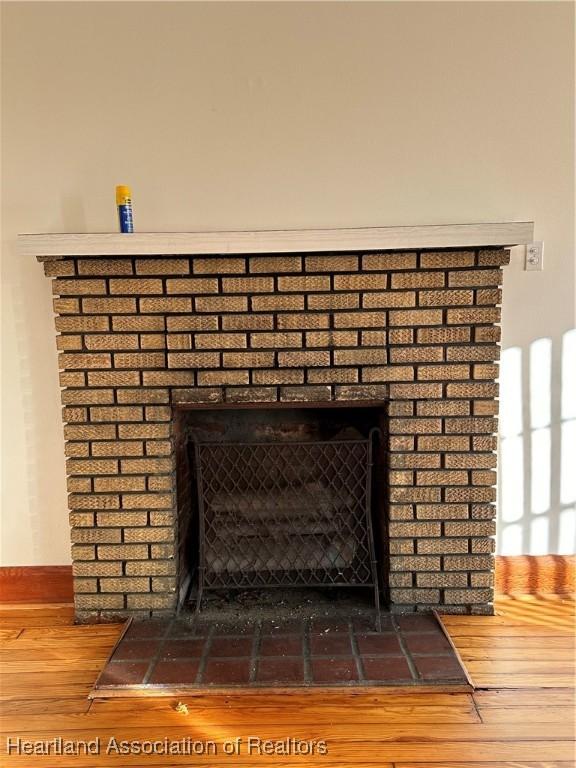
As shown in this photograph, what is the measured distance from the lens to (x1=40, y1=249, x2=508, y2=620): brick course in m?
2.13

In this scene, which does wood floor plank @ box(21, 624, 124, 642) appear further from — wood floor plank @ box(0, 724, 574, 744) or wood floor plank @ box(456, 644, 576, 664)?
wood floor plank @ box(456, 644, 576, 664)

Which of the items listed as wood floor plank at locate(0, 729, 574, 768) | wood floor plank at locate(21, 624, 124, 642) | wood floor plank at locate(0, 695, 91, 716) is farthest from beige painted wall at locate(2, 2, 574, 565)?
wood floor plank at locate(0, 729, 574, 768)

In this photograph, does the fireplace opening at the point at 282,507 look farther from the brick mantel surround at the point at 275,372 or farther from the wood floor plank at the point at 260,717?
the wood floor plank at the point at 260,717

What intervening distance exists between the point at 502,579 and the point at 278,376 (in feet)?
4.02

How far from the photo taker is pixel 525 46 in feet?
7.01

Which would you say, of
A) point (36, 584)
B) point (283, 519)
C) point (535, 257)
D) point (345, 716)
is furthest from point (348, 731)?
point (535, 257)

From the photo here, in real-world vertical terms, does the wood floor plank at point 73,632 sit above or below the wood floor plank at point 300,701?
above

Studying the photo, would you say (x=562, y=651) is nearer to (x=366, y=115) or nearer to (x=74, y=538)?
(x=74, y=538)

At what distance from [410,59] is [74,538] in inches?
84.0

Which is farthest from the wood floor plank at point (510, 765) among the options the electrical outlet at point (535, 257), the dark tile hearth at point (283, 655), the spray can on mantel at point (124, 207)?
the spray can on mantel at point (124, 207)

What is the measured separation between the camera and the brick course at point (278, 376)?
2133mm

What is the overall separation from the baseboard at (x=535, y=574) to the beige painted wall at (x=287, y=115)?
1.21 meters

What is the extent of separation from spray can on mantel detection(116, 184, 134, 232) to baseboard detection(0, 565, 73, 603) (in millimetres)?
1358

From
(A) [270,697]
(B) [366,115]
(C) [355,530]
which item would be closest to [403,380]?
(C) [355,530]
